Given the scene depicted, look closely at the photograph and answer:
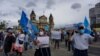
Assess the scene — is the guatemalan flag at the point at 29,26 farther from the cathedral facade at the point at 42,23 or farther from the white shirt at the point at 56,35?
the white shirt at the point at 56,35

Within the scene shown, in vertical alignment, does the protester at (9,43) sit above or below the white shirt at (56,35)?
above

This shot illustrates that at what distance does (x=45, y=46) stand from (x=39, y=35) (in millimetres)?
501

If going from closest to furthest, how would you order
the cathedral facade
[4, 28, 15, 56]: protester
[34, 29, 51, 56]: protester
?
[4, 28, 15, 56]: protester → [34, 29, 51, 56]: protester → the cathedral facade

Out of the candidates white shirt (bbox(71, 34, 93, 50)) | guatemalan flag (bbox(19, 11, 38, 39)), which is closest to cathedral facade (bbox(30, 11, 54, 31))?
guatemalan flag (bbox(19, 11, 38, 39))

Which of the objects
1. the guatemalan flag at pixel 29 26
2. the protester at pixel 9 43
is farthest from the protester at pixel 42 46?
the guatemalan flag at pixel 29 26

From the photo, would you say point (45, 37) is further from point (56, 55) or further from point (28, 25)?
point (56, 55)

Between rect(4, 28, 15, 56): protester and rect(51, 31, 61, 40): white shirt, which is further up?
rect(4, 28, 15, 56): protester

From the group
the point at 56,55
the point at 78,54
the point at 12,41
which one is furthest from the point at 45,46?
the point at 56,55

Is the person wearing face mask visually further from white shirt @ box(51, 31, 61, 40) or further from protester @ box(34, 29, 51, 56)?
white shirt @ box(51, 31, 61, 40)

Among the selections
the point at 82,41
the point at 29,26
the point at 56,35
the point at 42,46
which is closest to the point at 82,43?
the point at 82,41

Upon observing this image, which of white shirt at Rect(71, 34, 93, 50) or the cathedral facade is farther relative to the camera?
the cathedral facade

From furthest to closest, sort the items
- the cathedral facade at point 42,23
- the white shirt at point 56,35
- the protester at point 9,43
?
the white shirt at point 56,35 → the cathedral facade at point 42,23 → the protester at point 9,43

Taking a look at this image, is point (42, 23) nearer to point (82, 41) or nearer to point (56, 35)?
point (56, 35)

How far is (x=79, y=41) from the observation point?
12438mm
